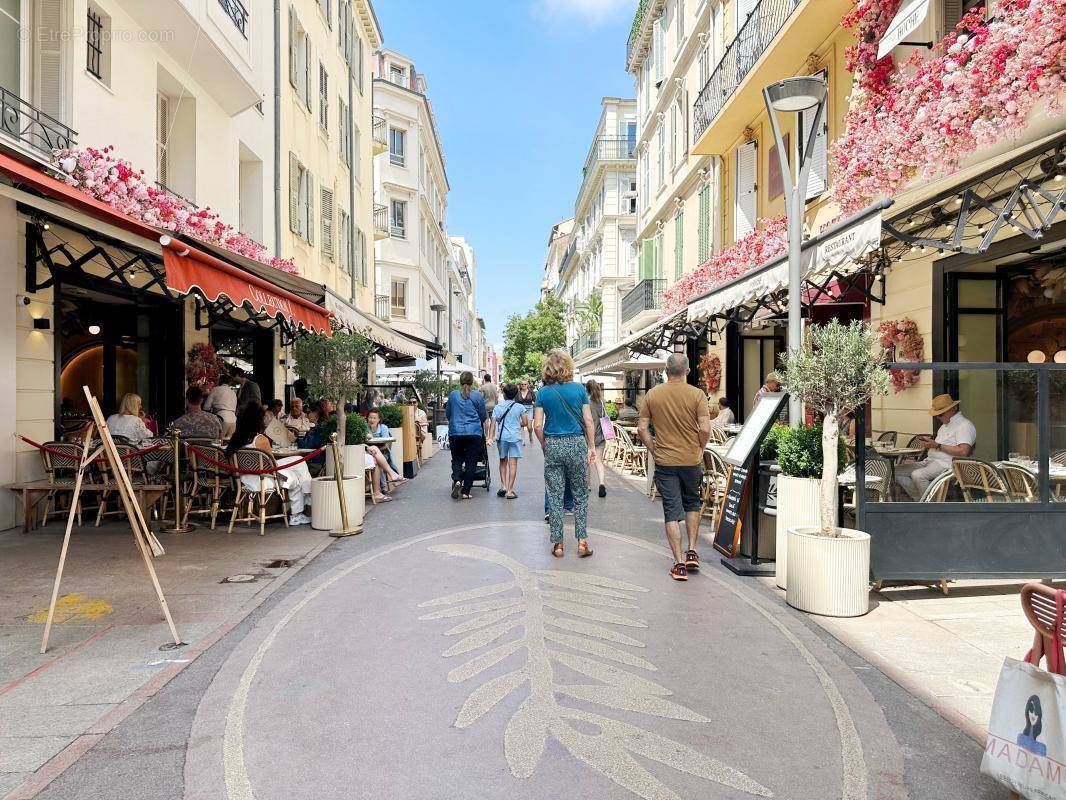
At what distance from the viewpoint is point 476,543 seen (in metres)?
→ 7.64

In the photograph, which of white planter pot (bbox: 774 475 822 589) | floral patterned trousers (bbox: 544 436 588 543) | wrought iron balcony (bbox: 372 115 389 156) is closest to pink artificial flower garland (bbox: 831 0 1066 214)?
white planter pot (bbox: 774 475 822 589)

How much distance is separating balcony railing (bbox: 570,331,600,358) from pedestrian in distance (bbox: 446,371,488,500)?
33200 millimetres

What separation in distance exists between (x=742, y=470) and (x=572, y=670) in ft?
11.0

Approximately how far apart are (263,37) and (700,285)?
11.0 metres

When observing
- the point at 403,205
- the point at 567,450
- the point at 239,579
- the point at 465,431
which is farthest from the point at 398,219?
the point at 239,579

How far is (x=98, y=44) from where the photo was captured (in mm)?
9656

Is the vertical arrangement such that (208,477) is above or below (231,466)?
below

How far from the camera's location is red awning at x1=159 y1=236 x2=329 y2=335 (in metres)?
6.23

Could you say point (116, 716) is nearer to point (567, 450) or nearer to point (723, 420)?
point (567, 450)

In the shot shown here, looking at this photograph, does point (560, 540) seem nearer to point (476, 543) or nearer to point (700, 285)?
point (476, 543)

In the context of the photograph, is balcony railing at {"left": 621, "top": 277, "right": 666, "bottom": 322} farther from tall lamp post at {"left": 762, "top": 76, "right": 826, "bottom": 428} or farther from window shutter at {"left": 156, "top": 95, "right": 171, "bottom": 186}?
tall lamp post at {"left": 762, "top": 76, "right": 826, "bottom": 428}

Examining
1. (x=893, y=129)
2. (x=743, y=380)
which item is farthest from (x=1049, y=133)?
(x=743, y=380)

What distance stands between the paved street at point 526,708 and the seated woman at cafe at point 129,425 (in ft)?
14.8

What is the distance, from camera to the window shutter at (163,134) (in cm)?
1212
